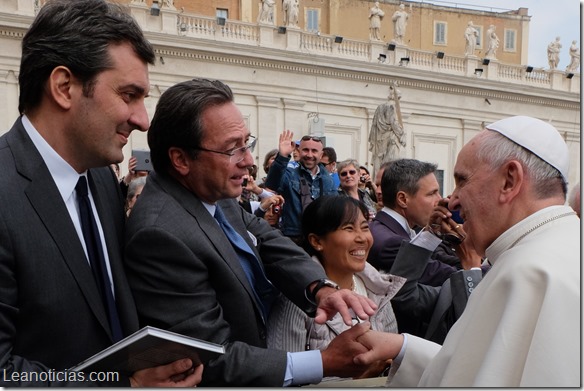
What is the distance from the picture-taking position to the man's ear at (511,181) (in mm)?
2465

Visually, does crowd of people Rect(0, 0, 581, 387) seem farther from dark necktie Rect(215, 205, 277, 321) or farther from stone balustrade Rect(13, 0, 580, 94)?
stone balustrade Rect(13, 0, 580, 94)

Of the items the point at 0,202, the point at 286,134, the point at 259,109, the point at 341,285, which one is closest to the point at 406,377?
the point at 341,285

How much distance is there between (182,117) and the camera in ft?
9.52

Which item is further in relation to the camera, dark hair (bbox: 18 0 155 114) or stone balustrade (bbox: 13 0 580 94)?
stone balustrade (bbox: 13 0 580 94)

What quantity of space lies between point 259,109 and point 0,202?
27.9m

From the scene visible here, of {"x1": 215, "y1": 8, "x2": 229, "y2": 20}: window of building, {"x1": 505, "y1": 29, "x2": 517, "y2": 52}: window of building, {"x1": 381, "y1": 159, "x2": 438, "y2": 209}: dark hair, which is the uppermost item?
{"x1": 215, "y1": 8, "x2": 229, "y2": 20}: window of building

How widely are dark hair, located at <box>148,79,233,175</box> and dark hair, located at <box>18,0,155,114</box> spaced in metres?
0.50

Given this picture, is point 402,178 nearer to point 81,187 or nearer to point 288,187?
point 81,187

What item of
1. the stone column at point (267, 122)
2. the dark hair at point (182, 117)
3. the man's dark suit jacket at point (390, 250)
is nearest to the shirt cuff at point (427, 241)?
the man's dark suit jacket at point (390, 250)

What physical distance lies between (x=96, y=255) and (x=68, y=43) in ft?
2.28

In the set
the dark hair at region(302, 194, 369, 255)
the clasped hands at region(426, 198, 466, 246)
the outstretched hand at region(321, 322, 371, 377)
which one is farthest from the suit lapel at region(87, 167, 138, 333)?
the clasped hands at region(426, 198, 466, 246)

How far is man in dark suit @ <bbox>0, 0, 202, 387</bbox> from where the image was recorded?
7.11ft

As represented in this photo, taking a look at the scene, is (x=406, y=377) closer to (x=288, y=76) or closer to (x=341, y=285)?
(x=341, y=285)

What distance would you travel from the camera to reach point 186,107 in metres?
2.89
